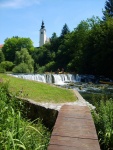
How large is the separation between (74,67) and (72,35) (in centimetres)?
841

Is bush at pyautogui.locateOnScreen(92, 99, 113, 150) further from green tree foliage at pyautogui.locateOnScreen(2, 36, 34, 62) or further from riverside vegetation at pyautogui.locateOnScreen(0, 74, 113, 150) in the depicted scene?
green tree foliage at pyautogui.locateOnScreen(2, 36, 34, 62)

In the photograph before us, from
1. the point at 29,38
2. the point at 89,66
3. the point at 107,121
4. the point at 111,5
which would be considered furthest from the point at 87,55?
the point at 29,38

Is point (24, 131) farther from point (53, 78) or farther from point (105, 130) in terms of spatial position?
point (53, 78)

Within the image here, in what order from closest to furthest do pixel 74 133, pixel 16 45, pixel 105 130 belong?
pixel 74 133, pixel 105 130, pixel 16 45

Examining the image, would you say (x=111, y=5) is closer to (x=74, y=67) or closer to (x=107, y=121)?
(x=74, y=67)

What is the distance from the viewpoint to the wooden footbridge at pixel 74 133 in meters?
2.62

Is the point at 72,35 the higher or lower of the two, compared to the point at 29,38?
lower

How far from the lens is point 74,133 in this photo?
306 centimetres

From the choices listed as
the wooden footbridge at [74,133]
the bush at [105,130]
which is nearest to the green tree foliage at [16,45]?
the bush at [105,130]

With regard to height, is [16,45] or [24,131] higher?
[16,45]

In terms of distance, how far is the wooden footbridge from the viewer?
2615mm

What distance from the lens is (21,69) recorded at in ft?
133

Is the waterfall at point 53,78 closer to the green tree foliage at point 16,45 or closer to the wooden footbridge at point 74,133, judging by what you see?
the wooden footbridge at point 74,133

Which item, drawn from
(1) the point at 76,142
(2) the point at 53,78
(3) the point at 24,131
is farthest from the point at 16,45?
(1) the point at 76,142
